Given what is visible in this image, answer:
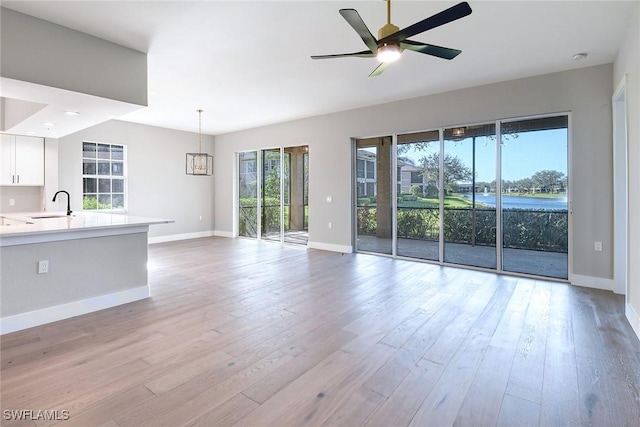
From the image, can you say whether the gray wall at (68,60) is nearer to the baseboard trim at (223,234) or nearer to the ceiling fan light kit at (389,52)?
the ceiling fan light kit at (389,52)

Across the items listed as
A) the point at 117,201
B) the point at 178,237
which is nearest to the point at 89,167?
the point at 117,201

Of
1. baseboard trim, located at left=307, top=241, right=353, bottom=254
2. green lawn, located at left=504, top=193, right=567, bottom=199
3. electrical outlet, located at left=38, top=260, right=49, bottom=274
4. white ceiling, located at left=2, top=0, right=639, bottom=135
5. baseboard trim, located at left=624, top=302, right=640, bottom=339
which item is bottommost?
baseboard trim, located at left=624, top=302, right=640, bottom=339

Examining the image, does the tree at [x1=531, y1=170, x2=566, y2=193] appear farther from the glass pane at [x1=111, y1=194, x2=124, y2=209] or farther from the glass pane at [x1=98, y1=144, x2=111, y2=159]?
the glass pane at [x1=98, y1=144, x2=111, y2=159]

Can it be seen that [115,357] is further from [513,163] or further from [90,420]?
[513,163]

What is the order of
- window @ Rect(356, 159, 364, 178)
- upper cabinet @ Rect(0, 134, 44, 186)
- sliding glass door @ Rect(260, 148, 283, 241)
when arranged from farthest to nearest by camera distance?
sliding glass door @ Rect(260, 148, 283, 241), window @ Rect(356, 159, 364, 178), upper cabinet @ Rect(0, 134, 44, 186)

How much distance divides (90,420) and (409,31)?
10.1 ft

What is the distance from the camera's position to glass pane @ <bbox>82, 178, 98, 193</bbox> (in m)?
6.70

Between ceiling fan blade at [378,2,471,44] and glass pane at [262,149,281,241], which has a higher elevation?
ceiling fan blade at [378,2,471,44]

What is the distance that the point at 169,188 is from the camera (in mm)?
8047

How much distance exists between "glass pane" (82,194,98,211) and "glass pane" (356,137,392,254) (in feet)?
18.4

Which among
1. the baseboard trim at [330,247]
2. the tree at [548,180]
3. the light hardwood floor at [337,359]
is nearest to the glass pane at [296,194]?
the baseboard trim at [330,247]

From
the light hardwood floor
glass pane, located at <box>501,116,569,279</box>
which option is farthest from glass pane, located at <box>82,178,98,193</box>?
glass pane, located at <box>501,116,569,279</box>

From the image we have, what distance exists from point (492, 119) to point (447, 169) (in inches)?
38.3

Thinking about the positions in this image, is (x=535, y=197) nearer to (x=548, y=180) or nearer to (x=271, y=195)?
(x=548, y=180)
